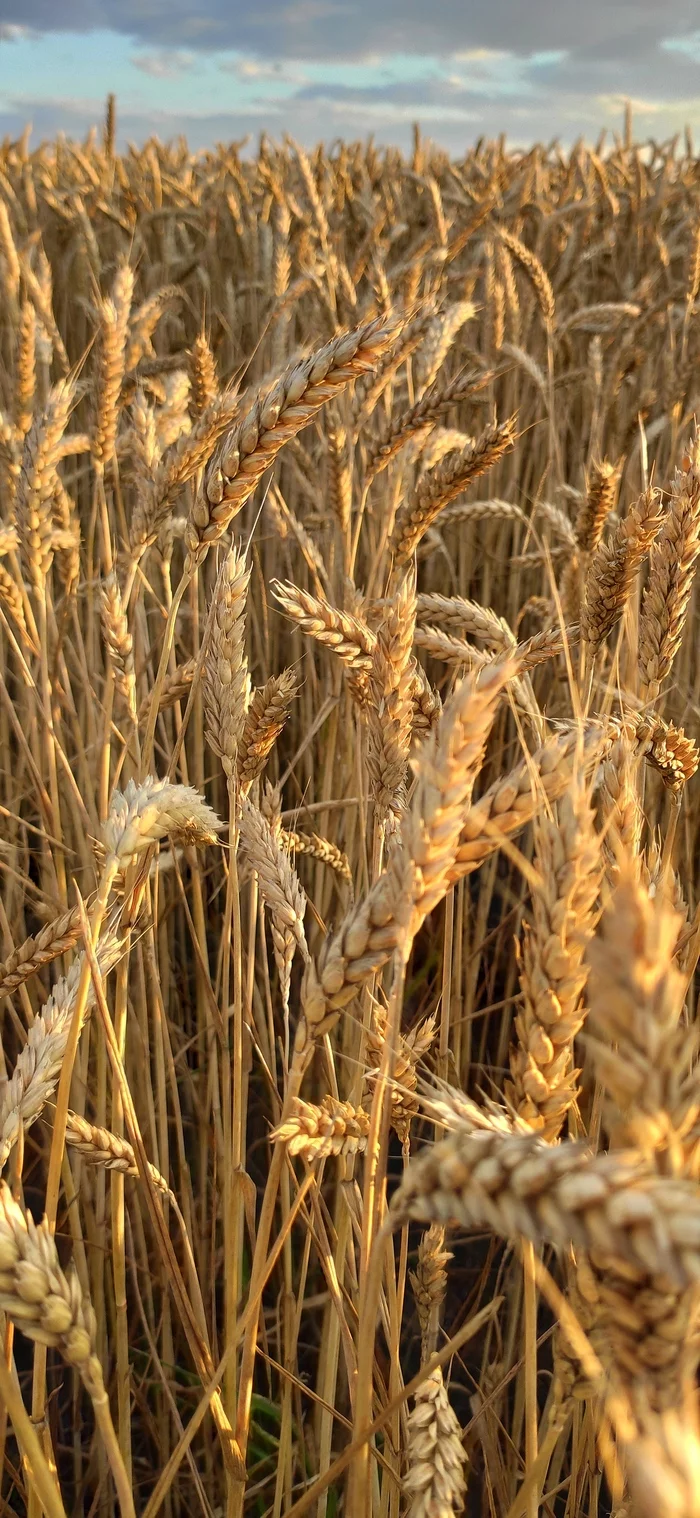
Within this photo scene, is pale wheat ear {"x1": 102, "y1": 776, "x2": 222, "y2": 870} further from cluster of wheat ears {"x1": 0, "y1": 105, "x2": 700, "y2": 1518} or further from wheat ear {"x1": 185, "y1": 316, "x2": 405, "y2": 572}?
wheat ear {"x1": 185, "y1": 316, "x2": 405, "y2": 572}

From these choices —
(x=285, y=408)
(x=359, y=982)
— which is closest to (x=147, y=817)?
(x=359, y=982)

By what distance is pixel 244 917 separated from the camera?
7.04ft

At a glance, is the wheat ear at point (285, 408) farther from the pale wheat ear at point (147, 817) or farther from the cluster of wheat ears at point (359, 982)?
the pale wheat ear at point (147, 817)

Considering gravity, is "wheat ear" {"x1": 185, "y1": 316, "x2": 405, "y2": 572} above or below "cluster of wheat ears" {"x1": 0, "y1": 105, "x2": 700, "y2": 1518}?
above

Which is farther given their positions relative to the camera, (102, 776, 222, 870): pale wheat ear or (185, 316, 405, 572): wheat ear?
(185, 316, 405, 572): wheat ear

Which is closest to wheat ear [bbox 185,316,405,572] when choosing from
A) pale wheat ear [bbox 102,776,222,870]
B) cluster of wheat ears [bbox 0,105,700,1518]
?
cluster of wheat ears [bbox 0,105,700,1518]

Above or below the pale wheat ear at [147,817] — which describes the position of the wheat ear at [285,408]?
above

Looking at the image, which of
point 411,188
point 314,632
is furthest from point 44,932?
point 411,188

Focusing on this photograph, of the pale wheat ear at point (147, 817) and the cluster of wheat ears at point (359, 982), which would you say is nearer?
the cluster of wheat ears at point (359, 982)

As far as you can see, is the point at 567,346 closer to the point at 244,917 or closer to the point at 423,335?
the point at 423,335

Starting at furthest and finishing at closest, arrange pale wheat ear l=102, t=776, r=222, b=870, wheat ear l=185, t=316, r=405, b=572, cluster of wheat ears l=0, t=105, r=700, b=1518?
wheat ear l=185, t=316, r=405, b=572 < pale wheat ear l=102, t=776, r=222, b=870 < cluster of wheat ears l=0, t=105, r=700, b=1518

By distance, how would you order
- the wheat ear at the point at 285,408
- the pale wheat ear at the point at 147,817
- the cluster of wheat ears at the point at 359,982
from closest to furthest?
the cluster of wheat ears at the point at 359,982
the pale wheat ear at the point at 147,817
the wheat ear at the point at 285,408

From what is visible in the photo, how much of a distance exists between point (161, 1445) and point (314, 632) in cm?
112

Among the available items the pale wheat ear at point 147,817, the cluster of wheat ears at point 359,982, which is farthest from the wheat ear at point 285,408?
the pale wheat ear at point 147,817
